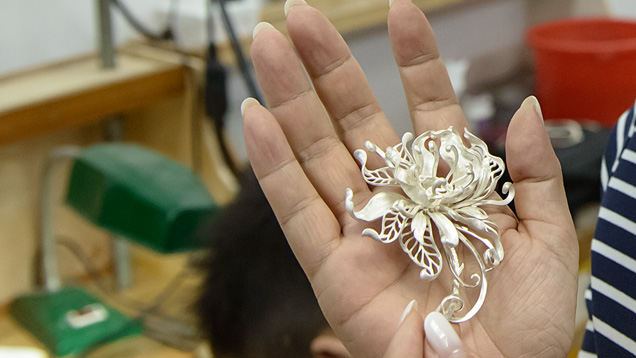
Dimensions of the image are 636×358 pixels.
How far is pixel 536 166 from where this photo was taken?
1.85ft

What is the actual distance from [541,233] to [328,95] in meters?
0.22

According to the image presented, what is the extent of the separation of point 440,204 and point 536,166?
0.09 meters

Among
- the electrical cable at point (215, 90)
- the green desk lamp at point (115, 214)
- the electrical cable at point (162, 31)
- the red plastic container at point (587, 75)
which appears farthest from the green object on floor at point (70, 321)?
the red plastic container at point (587, 75)

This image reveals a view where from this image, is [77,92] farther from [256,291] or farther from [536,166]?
[536,166]

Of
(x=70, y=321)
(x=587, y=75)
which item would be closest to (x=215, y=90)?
(x=70, y=321)

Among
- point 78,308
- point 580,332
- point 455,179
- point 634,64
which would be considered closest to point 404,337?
point 455,179

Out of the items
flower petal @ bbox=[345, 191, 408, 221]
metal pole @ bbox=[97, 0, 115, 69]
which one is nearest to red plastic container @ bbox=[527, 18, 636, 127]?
metal pole @ bbox=[97, 0, 115, 69]

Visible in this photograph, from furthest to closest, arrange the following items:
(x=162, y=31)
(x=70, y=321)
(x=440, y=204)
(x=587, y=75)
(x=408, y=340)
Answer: (x=587, y=75) < (x=162, y=31) < (x=70, y=321) < (x=440, y=204) < (x=408, y=340)

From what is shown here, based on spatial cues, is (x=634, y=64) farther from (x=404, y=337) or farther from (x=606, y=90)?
(x=404, y=337)

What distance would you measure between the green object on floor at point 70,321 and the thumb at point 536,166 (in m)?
0.66

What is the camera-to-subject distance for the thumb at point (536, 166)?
559 millimetres

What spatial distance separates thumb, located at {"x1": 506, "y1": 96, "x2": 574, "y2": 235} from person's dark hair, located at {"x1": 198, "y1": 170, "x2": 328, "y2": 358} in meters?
0.31

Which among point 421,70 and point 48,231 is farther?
point 48,231

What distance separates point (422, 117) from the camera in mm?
638
